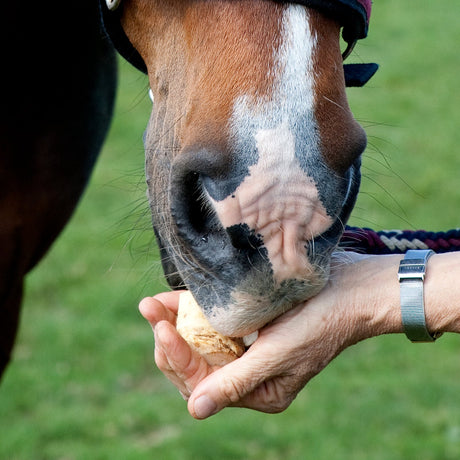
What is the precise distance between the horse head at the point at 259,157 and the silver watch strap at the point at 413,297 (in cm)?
21

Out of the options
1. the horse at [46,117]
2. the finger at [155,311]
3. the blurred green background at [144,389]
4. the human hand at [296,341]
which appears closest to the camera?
the human hand at [296,341]

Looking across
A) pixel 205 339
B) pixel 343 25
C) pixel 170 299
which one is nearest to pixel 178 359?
pixel 205 339

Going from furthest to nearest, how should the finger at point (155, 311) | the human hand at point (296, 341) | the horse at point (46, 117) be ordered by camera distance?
the horse at point (46, 117) < the finger at point (155, 311) < the human hand at point (296, 341)

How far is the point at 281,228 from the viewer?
121 cm

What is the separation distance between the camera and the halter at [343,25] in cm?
128

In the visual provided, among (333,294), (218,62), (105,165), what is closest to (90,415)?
(333,294)

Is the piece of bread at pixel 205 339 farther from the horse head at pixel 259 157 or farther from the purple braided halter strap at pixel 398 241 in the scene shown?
the purple braided halter strap at pixel 398 241

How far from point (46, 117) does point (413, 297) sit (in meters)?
1.21

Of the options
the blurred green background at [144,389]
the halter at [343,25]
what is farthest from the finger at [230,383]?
the blurred green background at [144,389]

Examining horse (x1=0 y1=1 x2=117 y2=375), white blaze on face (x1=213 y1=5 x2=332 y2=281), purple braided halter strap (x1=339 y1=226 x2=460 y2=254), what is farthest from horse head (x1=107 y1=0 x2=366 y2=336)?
horse (x1=0 y1=1 x2=117 y2=375)

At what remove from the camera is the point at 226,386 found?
56.2 inches

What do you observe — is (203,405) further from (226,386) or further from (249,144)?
(249,144)

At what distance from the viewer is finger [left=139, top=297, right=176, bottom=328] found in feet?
5.11

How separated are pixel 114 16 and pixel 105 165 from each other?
4.50 metres
